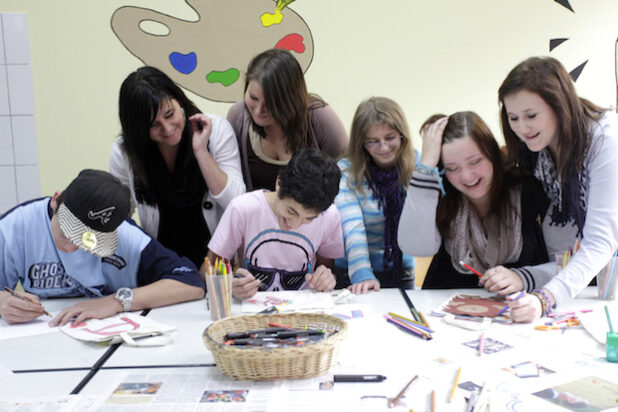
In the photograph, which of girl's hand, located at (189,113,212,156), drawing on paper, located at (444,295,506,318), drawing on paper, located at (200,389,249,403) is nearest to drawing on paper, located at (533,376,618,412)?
drawing on paper, located at (444,295,506,318)

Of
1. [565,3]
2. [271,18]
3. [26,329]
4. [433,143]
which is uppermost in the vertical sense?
[565,3]

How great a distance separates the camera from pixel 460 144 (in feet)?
5.39

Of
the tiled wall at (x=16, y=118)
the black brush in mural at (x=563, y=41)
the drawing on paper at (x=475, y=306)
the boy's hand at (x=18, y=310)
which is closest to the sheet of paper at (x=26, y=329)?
the boy's hand at (x=18, y=310)

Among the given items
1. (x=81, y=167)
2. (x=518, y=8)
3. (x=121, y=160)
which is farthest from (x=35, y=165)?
(x=518, y=8)

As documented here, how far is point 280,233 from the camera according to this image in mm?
1733

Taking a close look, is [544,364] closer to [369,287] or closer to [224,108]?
[369,287]

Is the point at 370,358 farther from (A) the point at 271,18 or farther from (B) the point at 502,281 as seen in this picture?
(A) the point at 271,18

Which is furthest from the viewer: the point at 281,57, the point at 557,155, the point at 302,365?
the point at 281,57

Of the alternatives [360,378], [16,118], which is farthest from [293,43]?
[360,378]

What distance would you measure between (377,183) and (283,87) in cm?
50

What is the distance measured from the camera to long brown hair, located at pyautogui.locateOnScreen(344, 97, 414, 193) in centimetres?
187

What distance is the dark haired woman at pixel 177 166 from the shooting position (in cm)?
177

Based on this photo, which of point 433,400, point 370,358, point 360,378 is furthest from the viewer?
point 370,358

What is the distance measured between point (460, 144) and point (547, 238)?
1.41 ft
